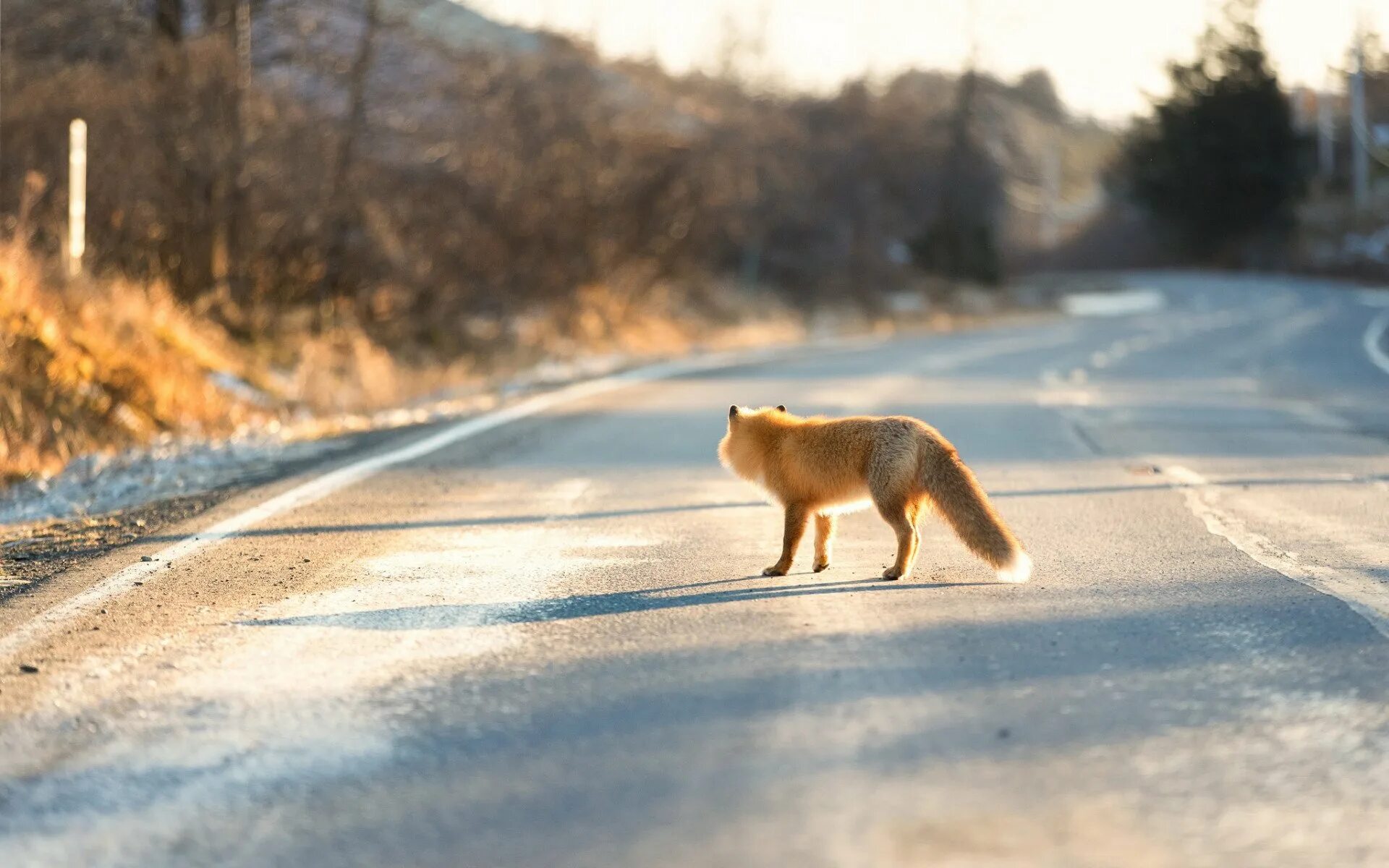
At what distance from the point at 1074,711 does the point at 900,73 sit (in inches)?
2501

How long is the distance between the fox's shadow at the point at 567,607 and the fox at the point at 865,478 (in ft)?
0.75

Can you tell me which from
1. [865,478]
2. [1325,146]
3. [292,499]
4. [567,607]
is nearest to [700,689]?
[567,607]

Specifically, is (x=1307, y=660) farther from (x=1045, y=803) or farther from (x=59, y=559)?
(x=59, y=559)

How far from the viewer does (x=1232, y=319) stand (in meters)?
42.8

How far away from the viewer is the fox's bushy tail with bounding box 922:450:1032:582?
6.60 meters

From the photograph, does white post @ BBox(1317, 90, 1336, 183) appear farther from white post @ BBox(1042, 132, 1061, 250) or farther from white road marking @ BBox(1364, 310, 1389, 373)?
white road marking @ BBox(1364, 310, 1389, 373)

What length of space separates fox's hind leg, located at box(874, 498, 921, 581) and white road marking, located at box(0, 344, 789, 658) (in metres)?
3.34

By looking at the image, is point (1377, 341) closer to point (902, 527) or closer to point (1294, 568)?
point (1294, 568)

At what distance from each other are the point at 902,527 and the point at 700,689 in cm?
202

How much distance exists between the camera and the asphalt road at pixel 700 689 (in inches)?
156

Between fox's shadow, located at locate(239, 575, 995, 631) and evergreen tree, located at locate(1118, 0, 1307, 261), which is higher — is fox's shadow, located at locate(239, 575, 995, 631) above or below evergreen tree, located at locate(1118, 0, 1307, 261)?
below

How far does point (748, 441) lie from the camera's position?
7.41 metres

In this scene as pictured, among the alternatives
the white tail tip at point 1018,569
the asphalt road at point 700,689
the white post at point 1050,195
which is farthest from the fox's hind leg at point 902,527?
the white post at point 1050,195

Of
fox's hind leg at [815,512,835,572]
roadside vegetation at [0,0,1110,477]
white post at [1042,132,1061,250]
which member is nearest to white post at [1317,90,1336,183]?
white post at [1042,132,1061,250]
